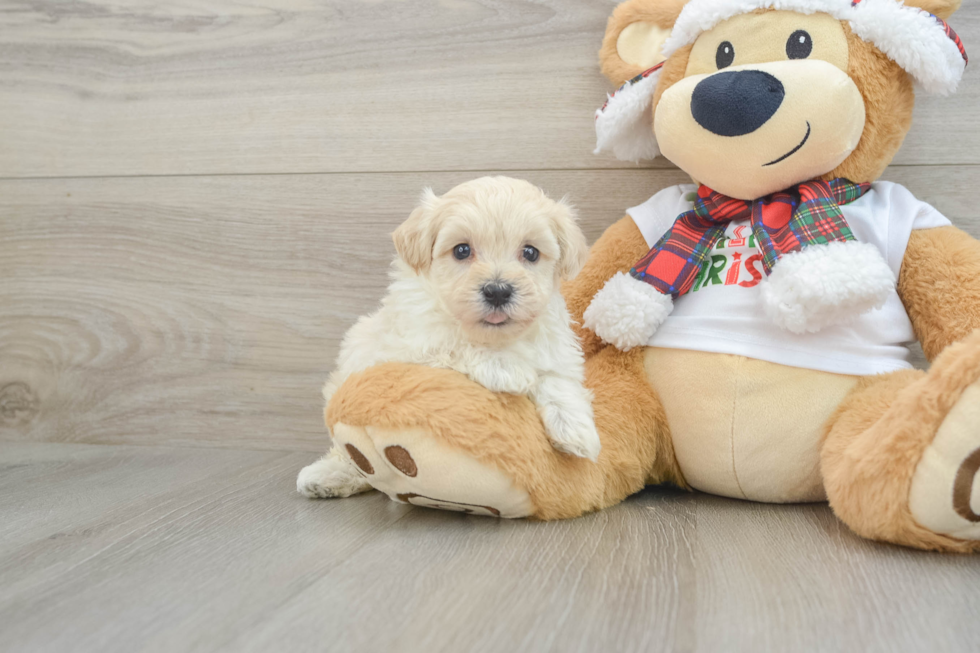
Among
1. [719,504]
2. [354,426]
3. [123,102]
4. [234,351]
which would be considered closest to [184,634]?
[354,426]

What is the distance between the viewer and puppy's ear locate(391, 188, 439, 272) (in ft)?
3.13

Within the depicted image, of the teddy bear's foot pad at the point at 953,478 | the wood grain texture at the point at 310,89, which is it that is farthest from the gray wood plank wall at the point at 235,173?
the teddy bear's foot pad at the point at 953,478

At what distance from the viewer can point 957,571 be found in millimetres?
730

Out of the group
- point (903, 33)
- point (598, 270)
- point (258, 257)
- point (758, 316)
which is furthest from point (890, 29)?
point (258, 257)

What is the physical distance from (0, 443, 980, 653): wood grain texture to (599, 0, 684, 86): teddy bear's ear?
703 mm

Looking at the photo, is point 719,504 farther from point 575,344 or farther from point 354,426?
point 354,426

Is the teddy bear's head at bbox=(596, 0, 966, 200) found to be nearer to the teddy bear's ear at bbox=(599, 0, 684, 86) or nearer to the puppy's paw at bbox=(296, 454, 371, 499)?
the teddy bear's ear at bbox=(599, 0, 684, 86)

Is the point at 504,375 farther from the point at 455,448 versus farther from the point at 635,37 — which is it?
the point at 635,37

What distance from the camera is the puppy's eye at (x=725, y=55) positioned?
1.00 meters

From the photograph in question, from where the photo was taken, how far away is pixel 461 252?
94cm

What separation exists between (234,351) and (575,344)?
0.82 m

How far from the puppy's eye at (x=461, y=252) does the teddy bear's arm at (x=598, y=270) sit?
259 millimetres

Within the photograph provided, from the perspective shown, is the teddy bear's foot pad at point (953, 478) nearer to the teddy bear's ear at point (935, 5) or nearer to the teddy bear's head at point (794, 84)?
the teddy bear's head at point (794, 84)

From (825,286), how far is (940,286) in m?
0.21
